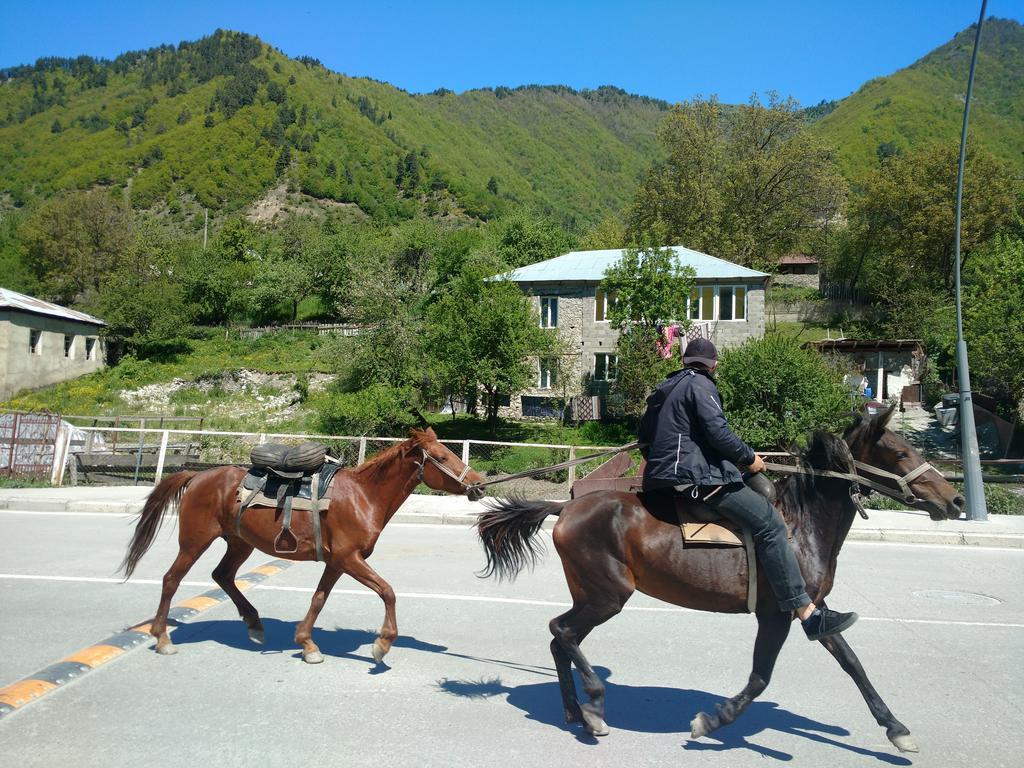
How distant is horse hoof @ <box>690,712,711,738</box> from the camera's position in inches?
194

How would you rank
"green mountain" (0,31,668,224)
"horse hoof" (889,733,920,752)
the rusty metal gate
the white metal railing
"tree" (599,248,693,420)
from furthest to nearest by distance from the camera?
"green mountain" (0,31,668,224), "tree" (599,248,693,420), the rusty metal gate, the white metal railing, "horse hoof" (889,733,920,752)

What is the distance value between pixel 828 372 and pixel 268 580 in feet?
79.1

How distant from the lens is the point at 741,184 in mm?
59688

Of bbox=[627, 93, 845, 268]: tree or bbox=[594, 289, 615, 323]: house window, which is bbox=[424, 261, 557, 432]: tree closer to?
bbox=[594, 289, 615, 323]: house window

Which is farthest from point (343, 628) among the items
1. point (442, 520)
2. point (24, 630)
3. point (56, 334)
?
point (56, 334)

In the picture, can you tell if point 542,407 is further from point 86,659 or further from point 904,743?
point 904,743

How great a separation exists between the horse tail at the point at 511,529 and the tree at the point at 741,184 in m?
53.9

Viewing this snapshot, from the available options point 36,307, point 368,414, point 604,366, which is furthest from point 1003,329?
point 36,307

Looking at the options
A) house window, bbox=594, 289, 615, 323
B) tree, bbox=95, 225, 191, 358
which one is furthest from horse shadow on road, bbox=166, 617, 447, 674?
tree, bbox=95, 225, 191, 358

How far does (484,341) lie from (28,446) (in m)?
18.8

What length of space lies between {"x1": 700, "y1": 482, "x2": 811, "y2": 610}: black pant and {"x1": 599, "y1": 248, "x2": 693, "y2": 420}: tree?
1255 inches

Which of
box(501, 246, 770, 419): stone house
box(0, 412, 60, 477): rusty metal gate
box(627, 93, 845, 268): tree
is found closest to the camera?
box(0, 412, 60, 477): rusty metal gate

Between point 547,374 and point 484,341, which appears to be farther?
point 547,374

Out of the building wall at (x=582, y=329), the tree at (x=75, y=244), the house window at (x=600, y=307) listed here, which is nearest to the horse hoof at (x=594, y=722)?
the building wall at (x=582, y=329)
